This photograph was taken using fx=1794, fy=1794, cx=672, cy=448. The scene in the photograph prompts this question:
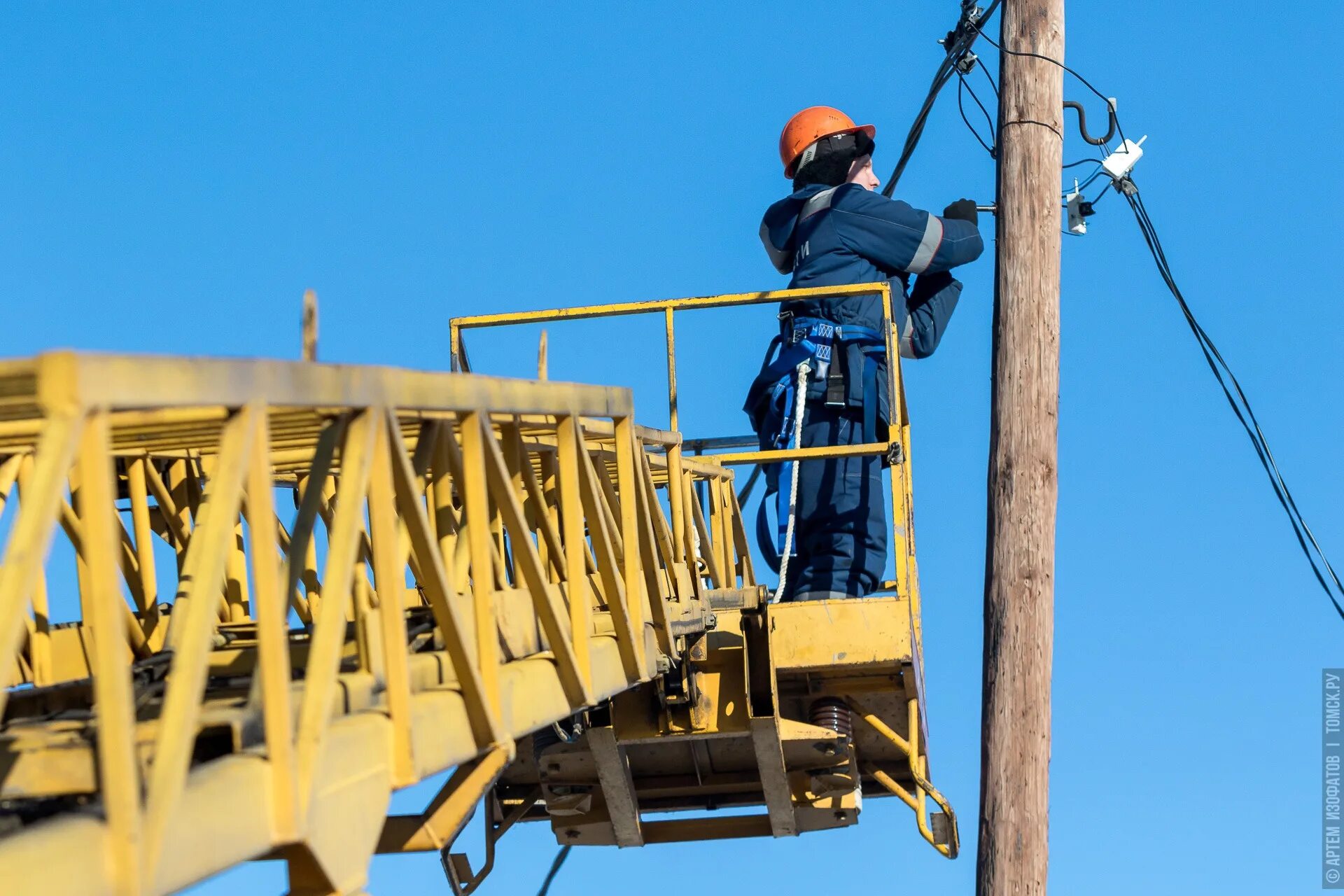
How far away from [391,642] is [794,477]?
5298 mm

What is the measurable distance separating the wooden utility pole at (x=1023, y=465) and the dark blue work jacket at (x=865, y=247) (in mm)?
1491

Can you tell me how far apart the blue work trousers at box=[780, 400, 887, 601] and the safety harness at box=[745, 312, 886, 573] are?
80mm

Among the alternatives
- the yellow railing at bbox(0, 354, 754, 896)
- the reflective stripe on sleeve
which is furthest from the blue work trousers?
the yellow railing at bbox(0, 354, 754, 896)

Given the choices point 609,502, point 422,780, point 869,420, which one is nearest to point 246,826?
point 422,780

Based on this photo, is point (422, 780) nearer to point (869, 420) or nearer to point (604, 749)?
point (604, 749)

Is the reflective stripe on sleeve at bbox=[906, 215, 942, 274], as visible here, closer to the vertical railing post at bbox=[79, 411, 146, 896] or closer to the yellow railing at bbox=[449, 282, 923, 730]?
the yellow railing at bbox=[449, 282, 923, 730]

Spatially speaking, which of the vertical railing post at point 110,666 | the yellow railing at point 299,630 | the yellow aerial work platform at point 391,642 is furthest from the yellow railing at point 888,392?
the vertical railing post at point 110,666

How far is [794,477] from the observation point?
9.38 meters

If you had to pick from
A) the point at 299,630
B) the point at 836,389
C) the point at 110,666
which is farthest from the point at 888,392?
the point at 110,666

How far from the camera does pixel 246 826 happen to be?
3.57 meters

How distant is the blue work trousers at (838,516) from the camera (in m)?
9.51

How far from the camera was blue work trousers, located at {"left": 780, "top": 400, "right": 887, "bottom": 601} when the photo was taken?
374 inches

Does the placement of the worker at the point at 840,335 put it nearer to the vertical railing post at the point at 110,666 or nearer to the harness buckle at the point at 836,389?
the harness buckle at the point at 836,389

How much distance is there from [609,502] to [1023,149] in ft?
9.80
